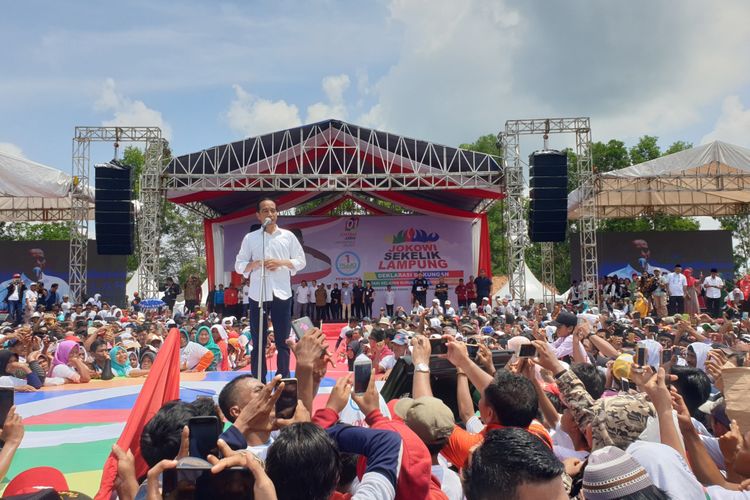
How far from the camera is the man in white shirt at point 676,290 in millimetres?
17562

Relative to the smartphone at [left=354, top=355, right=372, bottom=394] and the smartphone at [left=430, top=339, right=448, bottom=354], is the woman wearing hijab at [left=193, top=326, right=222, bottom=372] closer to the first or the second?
the smartphone at [left=430, top=339, right=448, bottom=354]

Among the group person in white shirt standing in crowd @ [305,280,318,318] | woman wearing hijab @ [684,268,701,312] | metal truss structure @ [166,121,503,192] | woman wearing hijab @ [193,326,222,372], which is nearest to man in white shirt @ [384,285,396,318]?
person in white shirt standing in crowd @ [305,280,318,318]

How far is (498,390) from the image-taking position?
8.20ft

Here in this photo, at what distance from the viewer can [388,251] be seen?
21.3 metres

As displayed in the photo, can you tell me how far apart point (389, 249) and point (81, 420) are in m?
16.5

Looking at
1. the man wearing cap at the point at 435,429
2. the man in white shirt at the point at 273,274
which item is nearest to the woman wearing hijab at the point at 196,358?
the man in white shirt at the point at 273,274

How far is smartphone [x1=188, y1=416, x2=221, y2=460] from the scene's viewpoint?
1.82 metres

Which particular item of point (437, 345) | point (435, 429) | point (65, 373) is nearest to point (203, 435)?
point (435, 429)

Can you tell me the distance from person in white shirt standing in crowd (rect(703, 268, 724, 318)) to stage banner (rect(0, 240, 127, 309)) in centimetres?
1942

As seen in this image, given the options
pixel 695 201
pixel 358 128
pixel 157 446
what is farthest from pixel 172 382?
pixel 695 201

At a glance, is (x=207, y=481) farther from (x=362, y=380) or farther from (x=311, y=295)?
(x=311, y=295)

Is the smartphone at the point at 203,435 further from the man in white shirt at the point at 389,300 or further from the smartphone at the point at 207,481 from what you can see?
the man in white shirt at the point at 389,300

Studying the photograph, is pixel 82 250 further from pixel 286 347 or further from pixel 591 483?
pixel 591 483

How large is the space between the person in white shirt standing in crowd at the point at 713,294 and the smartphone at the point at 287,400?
1783 centimetres
